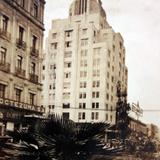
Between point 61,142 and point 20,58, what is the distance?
30.5m

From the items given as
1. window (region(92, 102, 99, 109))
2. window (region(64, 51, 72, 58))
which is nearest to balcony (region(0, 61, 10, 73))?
window (region(92, 102, 99, 109))

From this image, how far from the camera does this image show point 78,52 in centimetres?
7231

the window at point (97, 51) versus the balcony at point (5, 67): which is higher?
the window at point (97, 51)

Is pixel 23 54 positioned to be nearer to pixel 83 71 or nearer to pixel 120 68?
pixel 83 71

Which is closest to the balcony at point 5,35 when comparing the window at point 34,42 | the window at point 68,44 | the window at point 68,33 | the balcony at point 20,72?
the balcony at point 20,72

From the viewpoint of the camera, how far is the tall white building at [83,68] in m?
67.9

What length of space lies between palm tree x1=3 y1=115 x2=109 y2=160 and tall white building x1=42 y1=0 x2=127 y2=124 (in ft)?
197

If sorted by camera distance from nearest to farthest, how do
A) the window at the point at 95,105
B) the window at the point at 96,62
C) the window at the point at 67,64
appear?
the window at the point at 95,105, the window at the point at 96,62, the window at the point at 67,64

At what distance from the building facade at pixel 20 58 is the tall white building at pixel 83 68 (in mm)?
29370

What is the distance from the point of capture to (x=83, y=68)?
71.1 m

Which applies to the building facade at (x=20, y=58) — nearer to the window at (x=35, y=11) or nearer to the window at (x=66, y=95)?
the window at (x=35, y=11)

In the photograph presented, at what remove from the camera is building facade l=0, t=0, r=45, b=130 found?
3225cm

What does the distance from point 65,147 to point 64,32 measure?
226 feet

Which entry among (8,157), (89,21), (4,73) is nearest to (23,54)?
(4,73)
